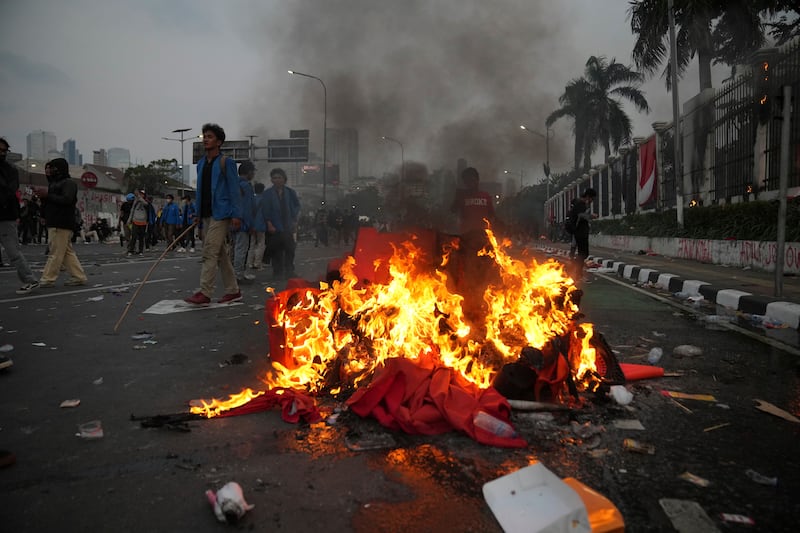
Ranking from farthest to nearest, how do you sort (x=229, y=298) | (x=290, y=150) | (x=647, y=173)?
(x=290, y=150), (x=647, y=173), (x=229, y=298)

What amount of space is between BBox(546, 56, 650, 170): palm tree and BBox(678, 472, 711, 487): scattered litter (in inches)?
1649

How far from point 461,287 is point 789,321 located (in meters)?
4.23

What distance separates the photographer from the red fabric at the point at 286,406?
9.81 feet

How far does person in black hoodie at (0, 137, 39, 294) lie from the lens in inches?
302

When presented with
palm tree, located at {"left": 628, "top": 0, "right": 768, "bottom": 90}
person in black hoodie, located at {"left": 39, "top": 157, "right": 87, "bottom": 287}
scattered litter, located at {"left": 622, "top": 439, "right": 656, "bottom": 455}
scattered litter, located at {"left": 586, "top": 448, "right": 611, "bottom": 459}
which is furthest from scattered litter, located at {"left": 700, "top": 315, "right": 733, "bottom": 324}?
palm tree, located at {"left": 628, "top": 0, "right": 768, "bottom": 90}

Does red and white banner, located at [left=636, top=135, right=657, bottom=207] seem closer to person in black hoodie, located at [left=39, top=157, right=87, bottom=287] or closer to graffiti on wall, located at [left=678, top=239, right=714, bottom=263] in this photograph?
graffiti on wall, located at [left=678, top=239, right=714, bottom=263]

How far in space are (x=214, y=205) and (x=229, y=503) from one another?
17.6ft

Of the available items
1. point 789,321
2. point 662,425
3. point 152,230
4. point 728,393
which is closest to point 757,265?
point 789,321

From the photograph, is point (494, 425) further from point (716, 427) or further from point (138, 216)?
point (138, 216)

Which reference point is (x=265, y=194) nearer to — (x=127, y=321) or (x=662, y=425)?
(x=127, y=321)

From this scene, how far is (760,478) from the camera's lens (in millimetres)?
2293

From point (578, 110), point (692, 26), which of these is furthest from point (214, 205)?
point (578, 110)

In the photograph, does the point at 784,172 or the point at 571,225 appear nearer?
the point at 784,172

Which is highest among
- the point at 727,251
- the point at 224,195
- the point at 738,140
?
the point at 738,140
